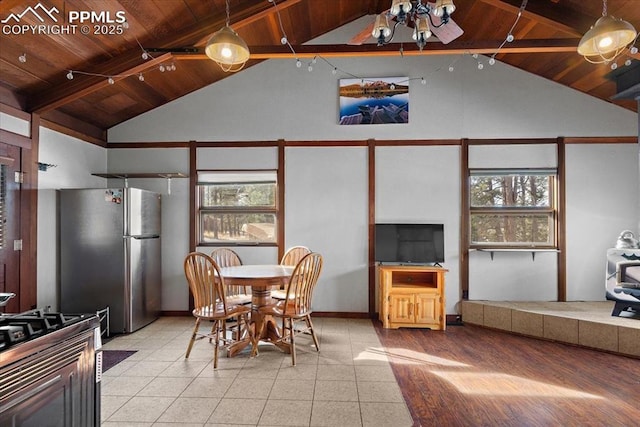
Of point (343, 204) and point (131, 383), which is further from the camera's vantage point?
point (343, 204)

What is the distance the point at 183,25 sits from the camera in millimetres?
3393

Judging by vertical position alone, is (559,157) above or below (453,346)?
above

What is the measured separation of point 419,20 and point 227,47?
1.26 m

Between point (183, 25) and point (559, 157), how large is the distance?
458 cm

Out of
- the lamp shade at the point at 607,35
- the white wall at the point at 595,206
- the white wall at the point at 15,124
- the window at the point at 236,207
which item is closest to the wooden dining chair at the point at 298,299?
the window at the point at 236,207

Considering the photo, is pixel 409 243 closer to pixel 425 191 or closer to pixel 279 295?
pixel 425 191

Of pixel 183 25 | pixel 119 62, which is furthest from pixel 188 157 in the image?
→ pixel 183 25

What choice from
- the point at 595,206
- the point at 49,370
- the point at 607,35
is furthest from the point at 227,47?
the point at 595,206

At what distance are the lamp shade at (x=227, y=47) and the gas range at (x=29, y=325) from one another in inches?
71.1

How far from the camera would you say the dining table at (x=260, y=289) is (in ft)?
10.1

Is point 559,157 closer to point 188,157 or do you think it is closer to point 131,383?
point 188,157

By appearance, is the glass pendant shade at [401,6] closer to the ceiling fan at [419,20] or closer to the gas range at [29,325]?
the ceiling fan at [419,20]

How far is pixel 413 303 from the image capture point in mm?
4168

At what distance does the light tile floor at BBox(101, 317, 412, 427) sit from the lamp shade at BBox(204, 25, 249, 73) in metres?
2.40
